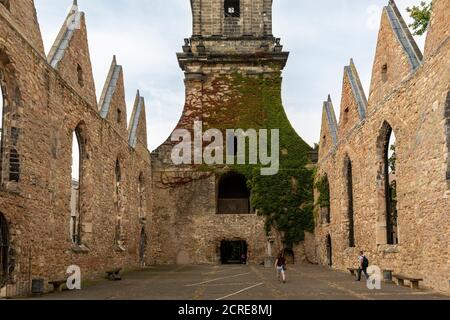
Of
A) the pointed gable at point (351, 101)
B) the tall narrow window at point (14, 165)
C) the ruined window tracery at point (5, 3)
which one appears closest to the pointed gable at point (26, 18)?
the ruined window tracery at point (5, 3)

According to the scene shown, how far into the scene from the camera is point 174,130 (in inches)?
1153

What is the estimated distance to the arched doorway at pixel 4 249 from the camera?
11.6 meters

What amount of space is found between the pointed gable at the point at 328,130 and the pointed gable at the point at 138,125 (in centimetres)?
940

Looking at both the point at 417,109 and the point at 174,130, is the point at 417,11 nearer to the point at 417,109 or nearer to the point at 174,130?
the point at 417,109

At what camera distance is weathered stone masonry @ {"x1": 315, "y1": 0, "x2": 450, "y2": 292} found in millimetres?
12492

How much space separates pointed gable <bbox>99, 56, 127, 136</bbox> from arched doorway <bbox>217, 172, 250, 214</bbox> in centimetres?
823

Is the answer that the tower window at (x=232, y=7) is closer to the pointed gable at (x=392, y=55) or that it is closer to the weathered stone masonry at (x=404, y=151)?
the weathered stone masonry at (x=404, y=151)

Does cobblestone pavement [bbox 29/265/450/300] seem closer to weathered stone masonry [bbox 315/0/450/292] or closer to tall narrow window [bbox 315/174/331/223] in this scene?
weathered stone masonry [bbox 315/0/450/292]

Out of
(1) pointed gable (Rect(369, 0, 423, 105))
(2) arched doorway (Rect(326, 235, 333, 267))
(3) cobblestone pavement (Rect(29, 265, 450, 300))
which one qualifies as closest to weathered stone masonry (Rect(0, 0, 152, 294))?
(3) cobblestone pavement (Rect(29, 265, 450, 300))

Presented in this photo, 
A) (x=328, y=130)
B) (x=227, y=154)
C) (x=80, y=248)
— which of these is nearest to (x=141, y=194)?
(x=227, y=154)

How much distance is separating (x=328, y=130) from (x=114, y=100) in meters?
10.3

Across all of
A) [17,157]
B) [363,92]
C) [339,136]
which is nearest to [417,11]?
[363,92]

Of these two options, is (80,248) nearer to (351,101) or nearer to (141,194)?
(141,194)

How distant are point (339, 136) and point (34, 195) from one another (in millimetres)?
14098
